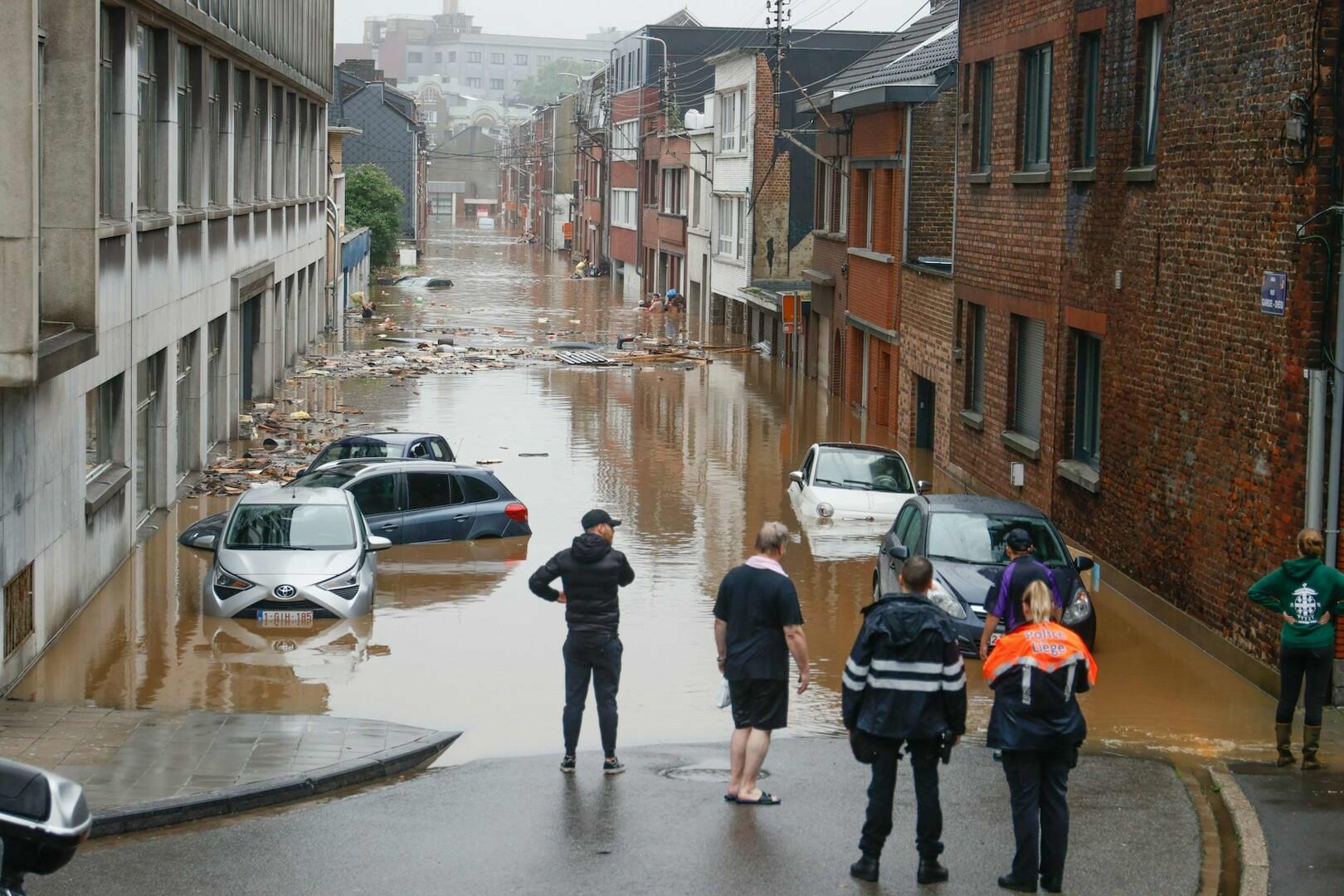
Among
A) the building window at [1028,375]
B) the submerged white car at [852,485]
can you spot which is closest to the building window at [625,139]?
the submerged white car at [852,485]

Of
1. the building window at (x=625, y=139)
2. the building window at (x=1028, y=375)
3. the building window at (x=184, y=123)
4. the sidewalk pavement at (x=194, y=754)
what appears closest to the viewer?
the sidewalk pavement at (x=194, y=754)

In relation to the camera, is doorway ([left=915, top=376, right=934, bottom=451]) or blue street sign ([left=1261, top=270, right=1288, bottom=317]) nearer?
blue street sign ([left=1261, top=270, right=1288, bottom=317])

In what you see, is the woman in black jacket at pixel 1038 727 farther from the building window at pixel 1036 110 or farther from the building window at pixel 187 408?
the building window at pixel 187 408

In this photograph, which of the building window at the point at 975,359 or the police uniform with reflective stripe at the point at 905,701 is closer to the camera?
the police uniform with reflective stripe at the point at 905,701

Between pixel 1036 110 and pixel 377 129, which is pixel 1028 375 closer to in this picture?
pixel 1036 110

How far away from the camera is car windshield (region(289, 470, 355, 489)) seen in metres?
21.1

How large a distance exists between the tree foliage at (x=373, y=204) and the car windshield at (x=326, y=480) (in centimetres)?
5585

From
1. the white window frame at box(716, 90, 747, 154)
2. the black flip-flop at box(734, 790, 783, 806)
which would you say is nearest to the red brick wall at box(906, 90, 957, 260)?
the black flip-flop at box(734, 790, 783, 806)

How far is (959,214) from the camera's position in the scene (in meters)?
26.2

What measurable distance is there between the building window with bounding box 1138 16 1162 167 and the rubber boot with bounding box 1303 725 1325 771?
8.45m

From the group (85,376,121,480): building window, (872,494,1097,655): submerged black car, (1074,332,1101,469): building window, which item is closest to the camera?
(872,494,1097,655): submerged black car

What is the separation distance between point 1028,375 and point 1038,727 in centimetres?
1499

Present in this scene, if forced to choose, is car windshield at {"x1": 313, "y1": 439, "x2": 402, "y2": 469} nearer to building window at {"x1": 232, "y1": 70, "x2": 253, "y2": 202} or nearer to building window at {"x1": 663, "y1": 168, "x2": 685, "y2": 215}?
building window at {"x1": 232, "y1": 70, "x2": 253, "y2": 202}

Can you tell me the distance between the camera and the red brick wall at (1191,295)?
13.9m
